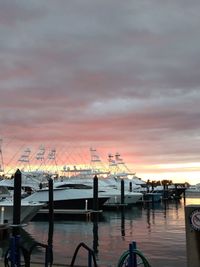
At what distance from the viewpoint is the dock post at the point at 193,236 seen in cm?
958

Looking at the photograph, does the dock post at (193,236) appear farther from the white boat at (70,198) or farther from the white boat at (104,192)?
the white boat at (104,192)

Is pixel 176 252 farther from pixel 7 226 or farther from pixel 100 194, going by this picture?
pixel 100 194

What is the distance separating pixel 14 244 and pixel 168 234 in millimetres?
19259

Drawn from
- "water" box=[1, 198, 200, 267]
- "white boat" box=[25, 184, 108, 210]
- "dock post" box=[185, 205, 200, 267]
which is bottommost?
"water" box=[1, 198, 200, 267]

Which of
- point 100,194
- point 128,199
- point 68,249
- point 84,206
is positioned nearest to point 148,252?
point 68,249

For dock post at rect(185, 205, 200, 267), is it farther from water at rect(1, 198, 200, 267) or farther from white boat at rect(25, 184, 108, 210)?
white boat at rect(25, 184, 108, 210)

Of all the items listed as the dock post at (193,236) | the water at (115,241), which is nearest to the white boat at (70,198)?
the water at (115,241)

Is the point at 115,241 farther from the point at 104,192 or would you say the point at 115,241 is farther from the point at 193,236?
the point at 104,192

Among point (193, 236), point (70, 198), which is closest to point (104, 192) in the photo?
point (70, 198)

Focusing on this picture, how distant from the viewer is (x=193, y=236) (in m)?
9.62

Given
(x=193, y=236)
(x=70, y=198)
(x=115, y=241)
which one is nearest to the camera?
(x=193, y=236)

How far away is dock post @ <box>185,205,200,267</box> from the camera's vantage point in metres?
9.58

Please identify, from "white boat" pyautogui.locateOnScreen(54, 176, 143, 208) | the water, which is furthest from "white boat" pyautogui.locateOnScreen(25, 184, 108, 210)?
the water

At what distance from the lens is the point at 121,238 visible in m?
26.8
